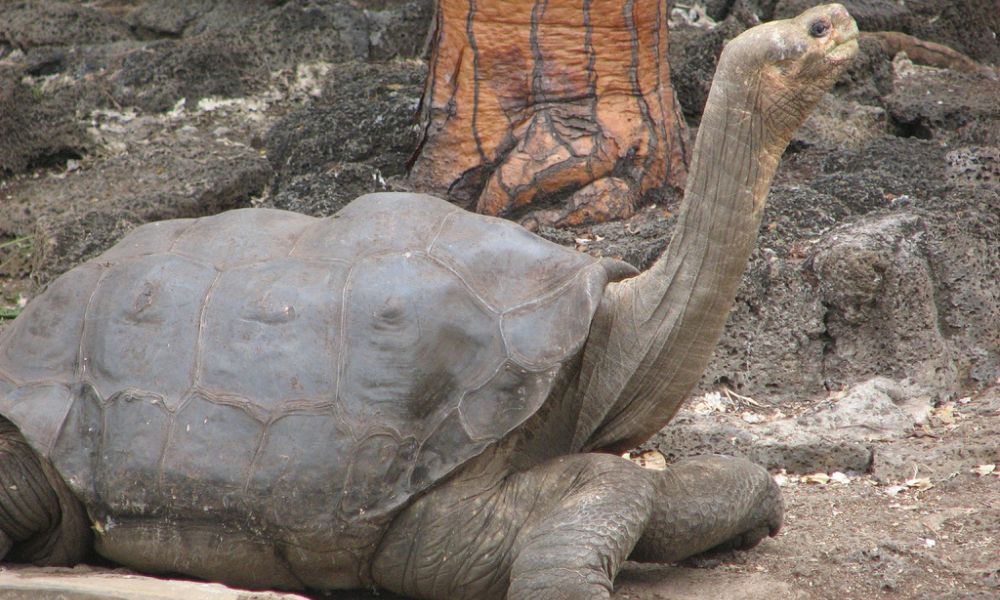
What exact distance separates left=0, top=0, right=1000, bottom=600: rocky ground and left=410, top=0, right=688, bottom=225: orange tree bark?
24cm

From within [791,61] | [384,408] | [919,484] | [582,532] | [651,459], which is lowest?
[651,459]

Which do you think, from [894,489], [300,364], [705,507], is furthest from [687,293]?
[894,489]

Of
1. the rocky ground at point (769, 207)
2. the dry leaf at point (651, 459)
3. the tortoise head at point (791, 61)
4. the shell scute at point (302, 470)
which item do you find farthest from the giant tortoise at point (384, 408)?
the dry leaf at point (651, 459)

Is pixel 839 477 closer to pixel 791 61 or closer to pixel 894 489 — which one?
pixel 894 489

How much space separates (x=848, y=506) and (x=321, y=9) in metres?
5.08

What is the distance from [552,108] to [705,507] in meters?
2.40

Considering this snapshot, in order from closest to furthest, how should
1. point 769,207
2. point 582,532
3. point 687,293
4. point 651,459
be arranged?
1. point 582,532
2. point 687,293
3. point 651,459
4. point 769,207

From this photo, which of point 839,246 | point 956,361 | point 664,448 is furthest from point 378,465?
point 956,361

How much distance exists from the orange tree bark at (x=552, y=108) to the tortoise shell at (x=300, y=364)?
68.1 inches

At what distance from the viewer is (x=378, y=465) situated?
120 inches

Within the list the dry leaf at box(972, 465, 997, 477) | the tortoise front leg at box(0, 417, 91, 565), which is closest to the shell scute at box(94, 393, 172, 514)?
the tortoise front leg at box(0, 417, 91, 565)

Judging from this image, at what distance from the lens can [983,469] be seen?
3824 mm

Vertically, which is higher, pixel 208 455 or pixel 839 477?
pixel 208 455

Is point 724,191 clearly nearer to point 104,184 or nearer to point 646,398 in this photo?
point 646,398
